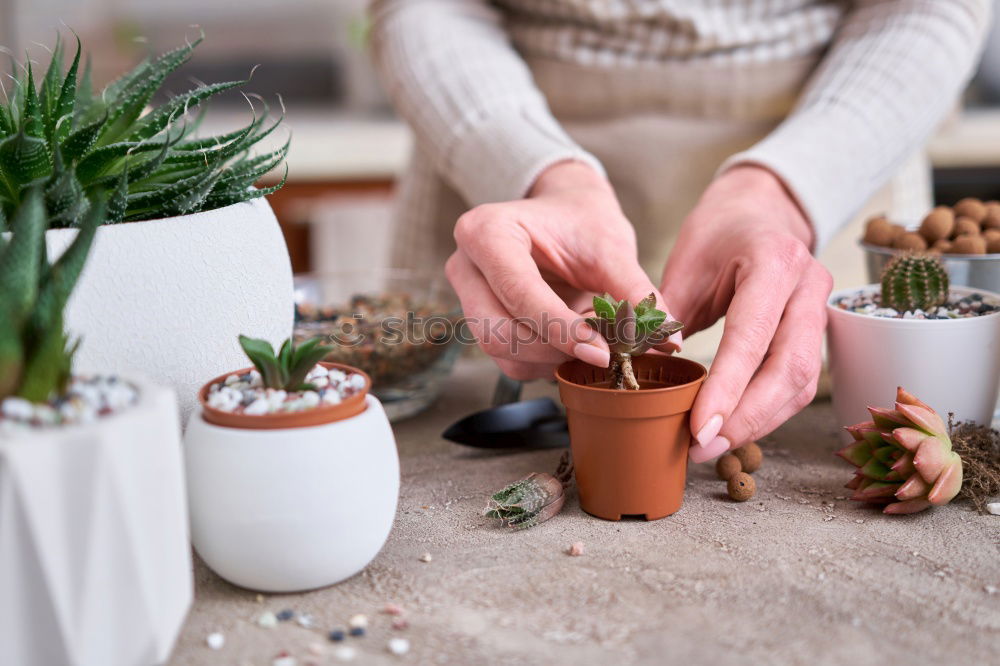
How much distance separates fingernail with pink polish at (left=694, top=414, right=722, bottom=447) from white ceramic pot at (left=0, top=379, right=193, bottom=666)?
40 cm

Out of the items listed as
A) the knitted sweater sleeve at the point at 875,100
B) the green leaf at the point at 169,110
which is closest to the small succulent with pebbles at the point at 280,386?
the green leaf at the point at 169,110

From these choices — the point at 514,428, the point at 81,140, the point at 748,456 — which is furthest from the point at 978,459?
the point at 81,140

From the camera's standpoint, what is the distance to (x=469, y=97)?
1264 millimetres

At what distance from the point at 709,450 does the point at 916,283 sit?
0.97 feet

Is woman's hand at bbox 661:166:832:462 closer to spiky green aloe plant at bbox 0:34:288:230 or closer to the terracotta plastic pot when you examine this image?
the terracotta plastic pot

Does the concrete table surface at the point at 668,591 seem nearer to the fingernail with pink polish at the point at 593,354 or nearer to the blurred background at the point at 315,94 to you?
the fingernail with pink polish at the point at 593,354

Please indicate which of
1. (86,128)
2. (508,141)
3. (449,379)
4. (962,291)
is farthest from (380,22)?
(962,291)

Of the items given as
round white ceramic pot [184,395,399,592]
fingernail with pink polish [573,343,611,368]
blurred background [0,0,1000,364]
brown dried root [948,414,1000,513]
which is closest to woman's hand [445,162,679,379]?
fingernail with pink polish [573,343,611,368]

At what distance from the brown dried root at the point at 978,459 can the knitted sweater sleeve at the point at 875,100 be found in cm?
35

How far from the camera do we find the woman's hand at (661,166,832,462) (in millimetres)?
771

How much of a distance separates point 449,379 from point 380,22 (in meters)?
0.65

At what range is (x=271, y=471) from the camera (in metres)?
0.60

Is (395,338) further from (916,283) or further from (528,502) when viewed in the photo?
(916,283)

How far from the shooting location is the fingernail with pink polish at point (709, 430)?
0.72 m
